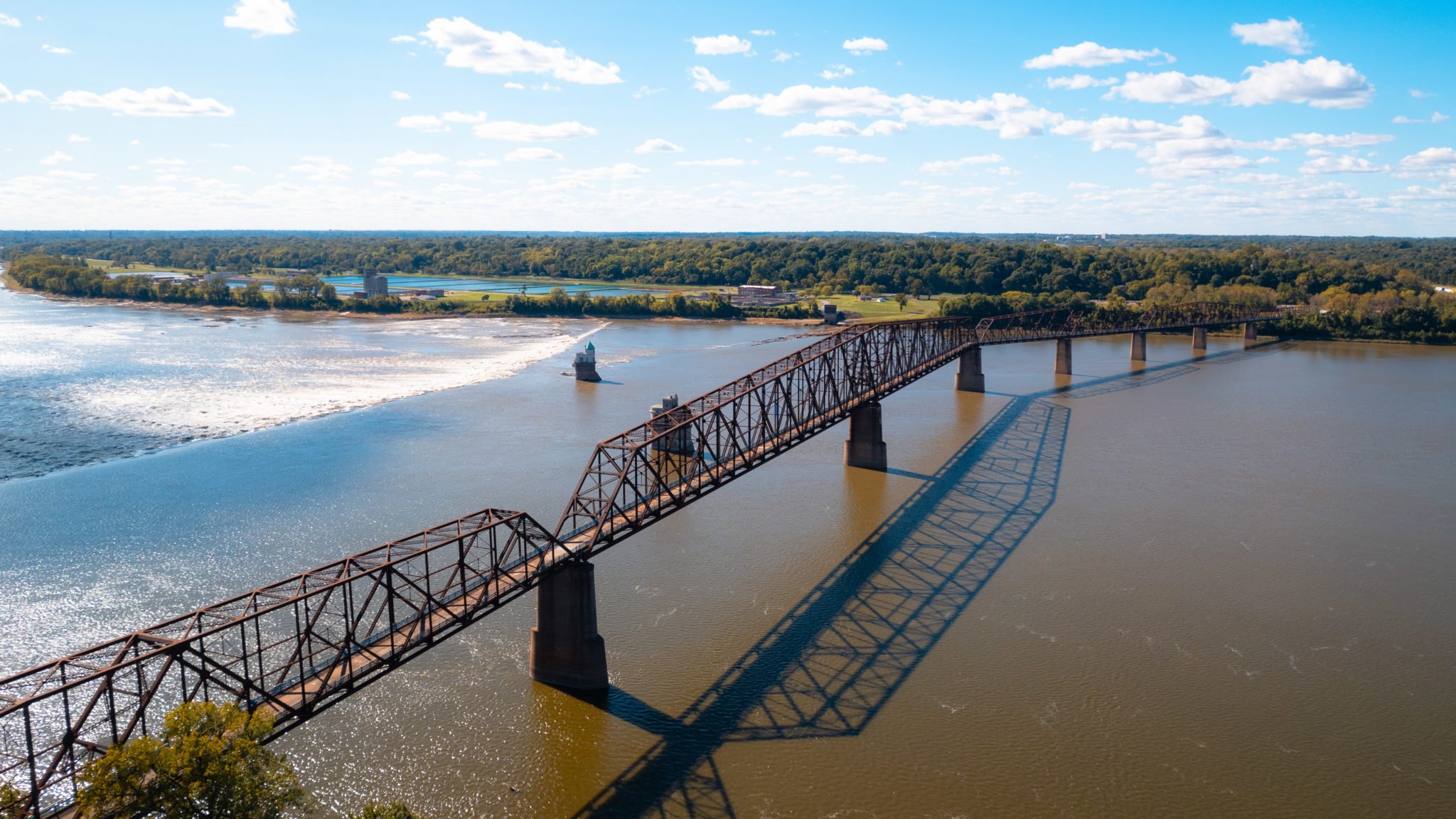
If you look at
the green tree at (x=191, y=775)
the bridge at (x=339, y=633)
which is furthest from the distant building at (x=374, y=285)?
the green tree at (x=191, y=775)

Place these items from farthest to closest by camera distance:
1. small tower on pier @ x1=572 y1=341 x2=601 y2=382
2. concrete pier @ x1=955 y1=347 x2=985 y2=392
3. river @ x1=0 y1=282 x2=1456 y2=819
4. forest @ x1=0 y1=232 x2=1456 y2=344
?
forest @ x1=0 y1=232 x2=1456 y2=344 → small tower on pier @ x1=572 y1=341 x2=601 y2=382 → concrete pier @ x1=955 y1=347 x2=985 y2=392 → river @ x1=0 y1=282 x2=1456 y2=819

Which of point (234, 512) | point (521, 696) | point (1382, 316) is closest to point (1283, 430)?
point (521, 696)

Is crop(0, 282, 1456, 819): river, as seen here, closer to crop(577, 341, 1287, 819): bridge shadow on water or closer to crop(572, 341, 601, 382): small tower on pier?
crop(577, 341, 1287, 819): bridge shadow on water

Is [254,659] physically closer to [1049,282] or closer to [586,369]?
[586,369]

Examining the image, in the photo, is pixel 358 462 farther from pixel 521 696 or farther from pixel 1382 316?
pixel 1382 316

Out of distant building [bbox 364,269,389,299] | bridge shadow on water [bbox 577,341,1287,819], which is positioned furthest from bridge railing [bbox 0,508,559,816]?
distant building [bbox 364,269,389,299]
